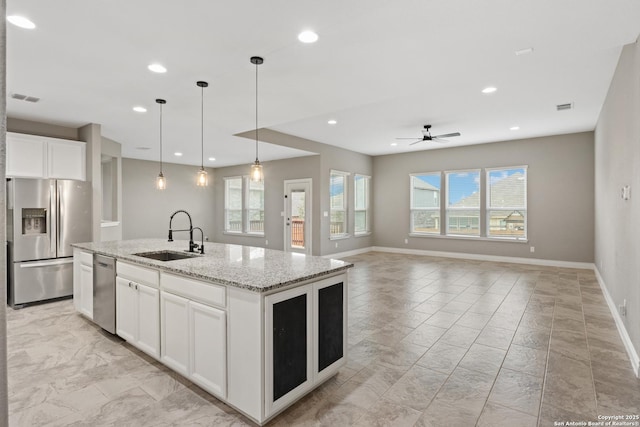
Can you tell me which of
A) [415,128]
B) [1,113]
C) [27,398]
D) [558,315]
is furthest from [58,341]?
[415,128]

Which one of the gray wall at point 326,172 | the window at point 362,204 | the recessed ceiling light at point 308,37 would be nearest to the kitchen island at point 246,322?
the recessed ceiling light at point 308,37

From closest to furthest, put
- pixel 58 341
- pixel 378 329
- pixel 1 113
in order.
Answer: pixel 1 113 → pixel 58 341 → pixel 378 329

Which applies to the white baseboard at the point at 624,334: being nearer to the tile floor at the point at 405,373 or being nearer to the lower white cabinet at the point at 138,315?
the tile floor at the point at 405,373

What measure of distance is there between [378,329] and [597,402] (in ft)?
5.99

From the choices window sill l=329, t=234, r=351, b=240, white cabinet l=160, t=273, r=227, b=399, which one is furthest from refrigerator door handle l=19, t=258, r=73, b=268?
window sill l=329, t=234, r=351, b=240

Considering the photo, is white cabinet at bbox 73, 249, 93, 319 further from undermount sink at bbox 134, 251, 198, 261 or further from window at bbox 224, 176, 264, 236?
window at bbox 224, 176, 264, 236

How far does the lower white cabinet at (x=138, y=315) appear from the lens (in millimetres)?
2684

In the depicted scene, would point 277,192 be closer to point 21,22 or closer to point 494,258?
point 494,258

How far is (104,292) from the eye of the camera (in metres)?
3.36

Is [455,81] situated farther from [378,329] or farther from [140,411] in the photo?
[140,411]

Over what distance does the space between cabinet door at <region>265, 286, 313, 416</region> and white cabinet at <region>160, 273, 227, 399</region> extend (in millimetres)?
344

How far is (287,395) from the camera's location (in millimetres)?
2082

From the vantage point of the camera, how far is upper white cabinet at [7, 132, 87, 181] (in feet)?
15.2

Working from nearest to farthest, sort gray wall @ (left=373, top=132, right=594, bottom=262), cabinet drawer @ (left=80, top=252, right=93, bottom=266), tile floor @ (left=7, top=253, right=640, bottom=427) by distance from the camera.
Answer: tile floor @ (left=7, top=253, right=640, bottom=427) → cabinet drawer @ (left=80, top=252, right=93, bottom=266) → gray wall @ (left=373, top=132, right=594, bottom=262)
